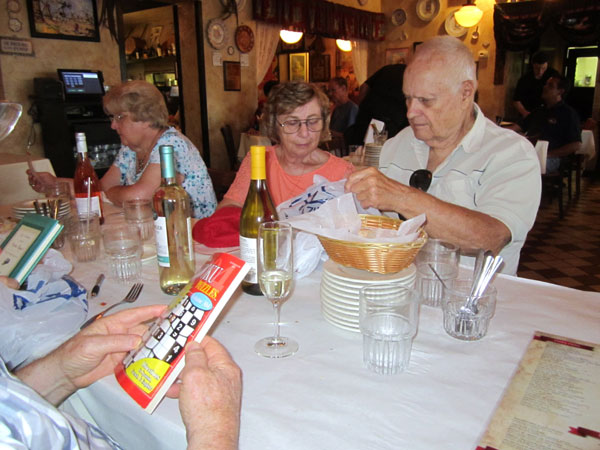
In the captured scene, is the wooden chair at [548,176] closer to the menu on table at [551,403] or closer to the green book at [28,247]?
the menu on table at [551,403]

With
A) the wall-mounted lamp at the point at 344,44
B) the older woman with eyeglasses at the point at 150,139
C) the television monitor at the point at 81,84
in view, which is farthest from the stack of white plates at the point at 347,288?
the wall-mounted lamp at the point at 344,44

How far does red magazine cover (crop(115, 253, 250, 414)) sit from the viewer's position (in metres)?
0.76

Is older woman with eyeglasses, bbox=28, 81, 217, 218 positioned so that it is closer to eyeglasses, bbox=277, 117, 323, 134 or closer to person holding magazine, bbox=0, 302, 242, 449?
eyeglasses, bbox=277, 117, 323, 134

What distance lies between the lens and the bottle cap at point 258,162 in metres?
1.20

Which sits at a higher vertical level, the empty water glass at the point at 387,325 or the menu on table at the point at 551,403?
the empty water glass at the point at 387,325

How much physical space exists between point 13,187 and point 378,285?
2996mm

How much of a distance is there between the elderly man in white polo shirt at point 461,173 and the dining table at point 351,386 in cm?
33

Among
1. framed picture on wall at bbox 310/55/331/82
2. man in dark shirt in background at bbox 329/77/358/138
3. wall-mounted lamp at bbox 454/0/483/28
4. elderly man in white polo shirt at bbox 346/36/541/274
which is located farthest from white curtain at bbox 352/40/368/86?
elderly man in white polo shirt at bbox 346/36/541/274

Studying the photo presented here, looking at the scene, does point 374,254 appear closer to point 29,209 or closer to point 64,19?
point 29,209

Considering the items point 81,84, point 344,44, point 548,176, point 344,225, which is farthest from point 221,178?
point 344,44

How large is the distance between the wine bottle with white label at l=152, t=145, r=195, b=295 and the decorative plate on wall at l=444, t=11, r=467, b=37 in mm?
8940

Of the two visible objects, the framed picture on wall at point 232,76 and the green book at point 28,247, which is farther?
the framed picture on wall at point 232,76

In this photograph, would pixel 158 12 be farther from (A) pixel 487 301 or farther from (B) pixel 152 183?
(A) pixel 487 301

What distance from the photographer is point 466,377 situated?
0.88 meters
